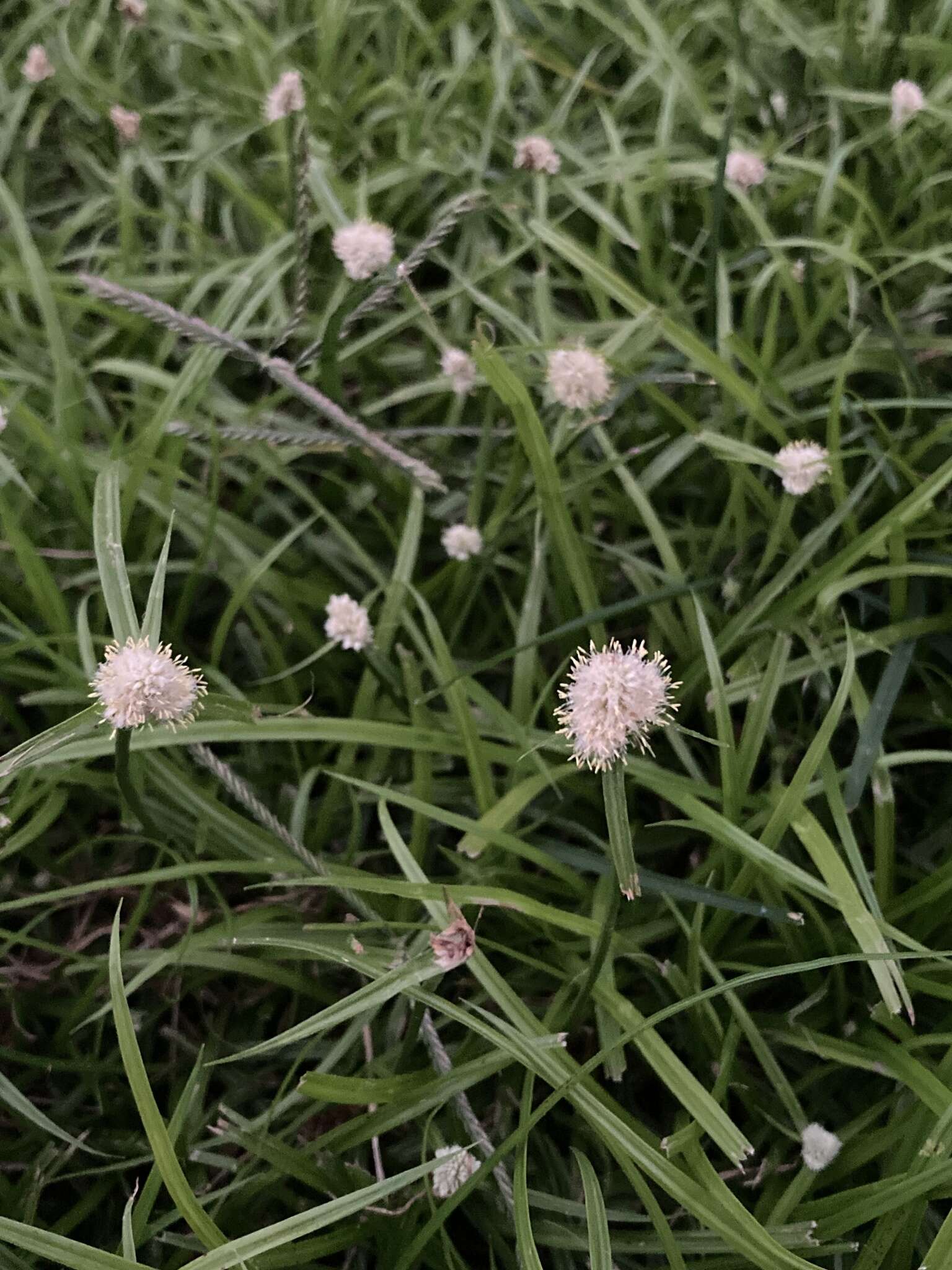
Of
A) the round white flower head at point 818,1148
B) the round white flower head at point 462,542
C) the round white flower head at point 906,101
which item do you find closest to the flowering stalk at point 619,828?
the round white flower head at point 818,1148

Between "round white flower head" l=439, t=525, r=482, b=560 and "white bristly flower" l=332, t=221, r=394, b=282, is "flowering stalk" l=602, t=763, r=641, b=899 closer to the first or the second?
"round white flower head" l=439, t=525, r=482, b=560

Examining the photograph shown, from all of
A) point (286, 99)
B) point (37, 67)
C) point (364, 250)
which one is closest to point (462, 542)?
point (364, 250)

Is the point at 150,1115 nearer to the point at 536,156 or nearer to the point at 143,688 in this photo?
the point at 143,688

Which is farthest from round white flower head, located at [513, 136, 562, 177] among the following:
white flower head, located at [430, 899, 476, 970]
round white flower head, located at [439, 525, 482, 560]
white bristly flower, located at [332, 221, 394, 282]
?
white flower head, located at [430, 899, 476, 970]

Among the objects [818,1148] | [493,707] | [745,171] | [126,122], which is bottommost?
[818,1148]

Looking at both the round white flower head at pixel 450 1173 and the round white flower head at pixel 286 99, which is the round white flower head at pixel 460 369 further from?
the round white flower head at pixel 450 1173

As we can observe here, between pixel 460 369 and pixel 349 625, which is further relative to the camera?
pixel 460 369

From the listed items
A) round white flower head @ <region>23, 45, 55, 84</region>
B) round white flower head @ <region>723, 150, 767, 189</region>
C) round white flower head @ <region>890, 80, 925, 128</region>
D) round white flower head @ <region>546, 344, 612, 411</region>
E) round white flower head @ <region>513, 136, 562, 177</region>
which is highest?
round white flower head @ <region>23, 45, 55, 84</region>
